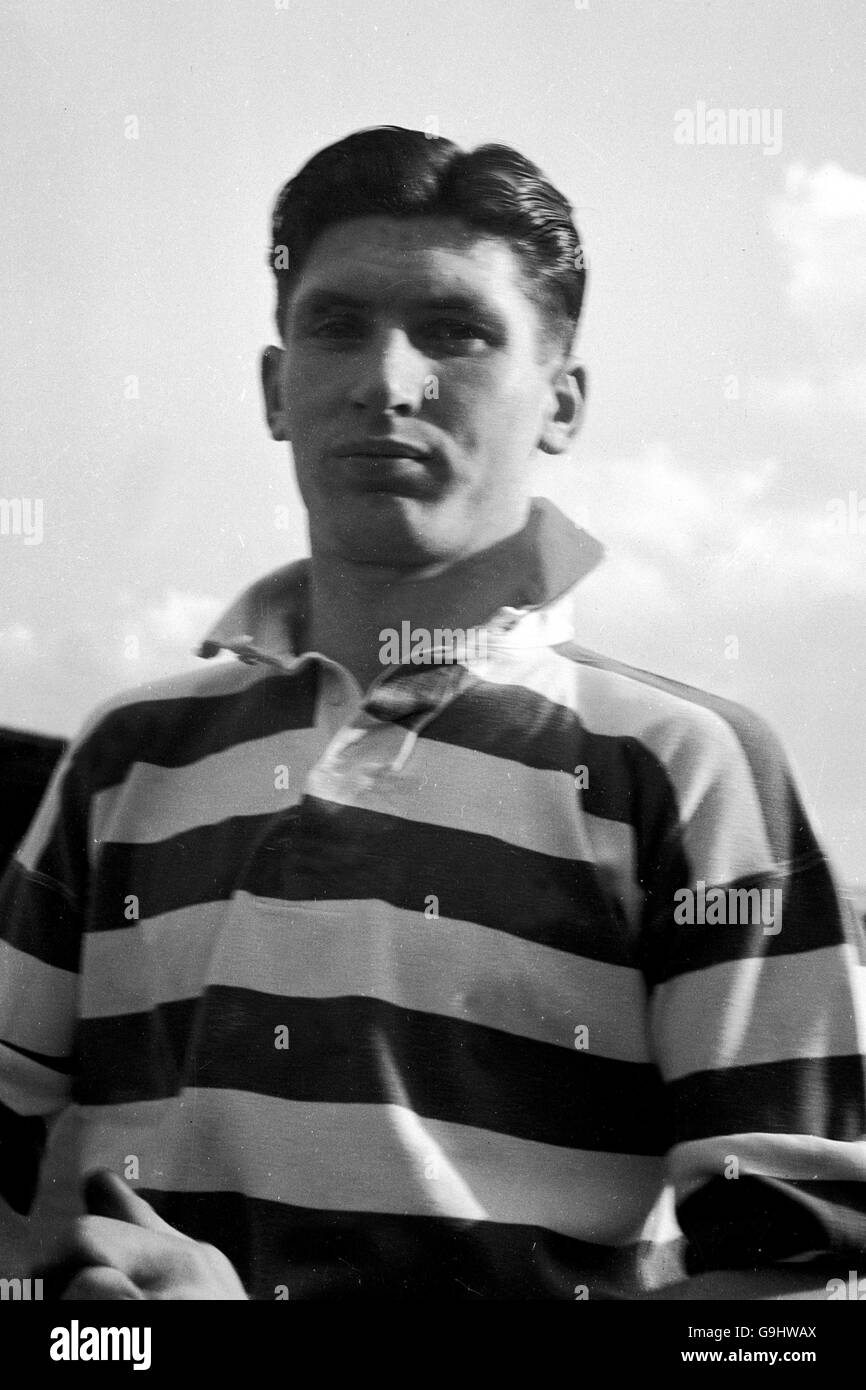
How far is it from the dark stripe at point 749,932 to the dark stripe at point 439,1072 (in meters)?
0.12

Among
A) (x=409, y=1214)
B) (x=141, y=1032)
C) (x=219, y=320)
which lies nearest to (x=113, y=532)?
(x=219, y=320)

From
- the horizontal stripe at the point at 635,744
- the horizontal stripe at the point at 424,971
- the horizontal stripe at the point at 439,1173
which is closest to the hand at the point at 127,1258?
the horizontal stripe at the point at 439,1173

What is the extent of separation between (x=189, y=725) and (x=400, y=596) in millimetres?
285

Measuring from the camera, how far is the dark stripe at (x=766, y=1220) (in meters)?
1.44

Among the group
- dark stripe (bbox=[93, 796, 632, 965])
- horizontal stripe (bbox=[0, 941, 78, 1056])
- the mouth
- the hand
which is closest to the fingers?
the hand

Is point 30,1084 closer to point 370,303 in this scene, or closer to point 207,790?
point 207,790

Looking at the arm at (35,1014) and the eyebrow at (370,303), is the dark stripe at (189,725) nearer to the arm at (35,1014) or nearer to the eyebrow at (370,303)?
the arm at (35,1014)

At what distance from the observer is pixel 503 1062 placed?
4.87ft

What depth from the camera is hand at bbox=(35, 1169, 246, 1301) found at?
152 centimetres

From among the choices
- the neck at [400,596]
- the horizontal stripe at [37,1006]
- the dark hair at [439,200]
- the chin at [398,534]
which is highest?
the dark hair at [439,200]

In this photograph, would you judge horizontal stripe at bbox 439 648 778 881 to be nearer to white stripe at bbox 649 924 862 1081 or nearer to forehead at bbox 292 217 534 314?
white stripe at bbox 649 924 862 1081

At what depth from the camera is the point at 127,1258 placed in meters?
1.54

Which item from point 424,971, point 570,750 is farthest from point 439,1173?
point 570,750

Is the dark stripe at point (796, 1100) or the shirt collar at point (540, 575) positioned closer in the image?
the dark stripe at point (796, 1100)
